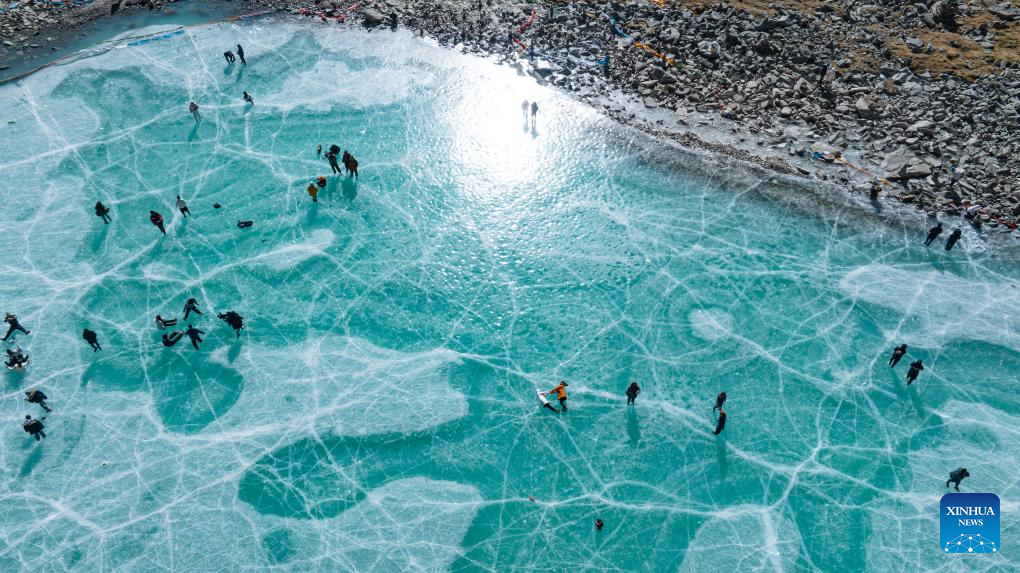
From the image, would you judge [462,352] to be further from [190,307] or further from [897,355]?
[897,355]

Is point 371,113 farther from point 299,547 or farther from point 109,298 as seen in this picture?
point 299,547

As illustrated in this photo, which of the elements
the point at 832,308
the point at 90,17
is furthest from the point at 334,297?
the point at 90,17

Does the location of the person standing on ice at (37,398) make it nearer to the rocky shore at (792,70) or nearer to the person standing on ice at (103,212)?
the person standing on ice at (103,212)

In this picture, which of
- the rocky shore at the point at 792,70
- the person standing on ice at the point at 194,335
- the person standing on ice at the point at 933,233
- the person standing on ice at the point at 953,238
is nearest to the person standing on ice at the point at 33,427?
the person standing on ice at the point at 194,335

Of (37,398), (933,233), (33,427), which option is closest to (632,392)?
(933,233)

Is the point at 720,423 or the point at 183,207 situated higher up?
the point at 183,207

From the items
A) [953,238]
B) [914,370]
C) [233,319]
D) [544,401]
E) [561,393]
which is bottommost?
[544,401]
